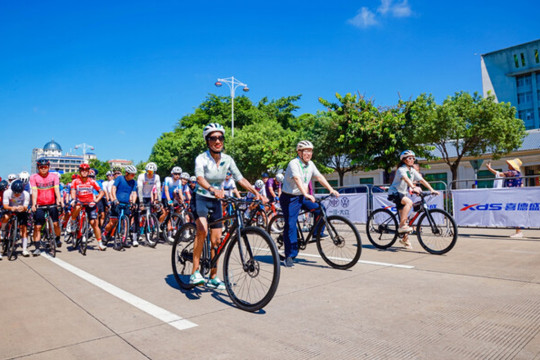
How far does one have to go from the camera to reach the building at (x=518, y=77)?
194ft

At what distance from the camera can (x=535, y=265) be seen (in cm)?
587

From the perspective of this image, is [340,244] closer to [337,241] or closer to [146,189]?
[337,241]

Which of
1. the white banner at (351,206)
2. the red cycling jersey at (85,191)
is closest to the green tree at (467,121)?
the white banner at (351,206)

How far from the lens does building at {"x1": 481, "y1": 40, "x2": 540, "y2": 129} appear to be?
194ft

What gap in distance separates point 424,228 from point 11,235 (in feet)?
26.7

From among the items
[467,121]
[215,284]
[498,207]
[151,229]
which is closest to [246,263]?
[215,284]

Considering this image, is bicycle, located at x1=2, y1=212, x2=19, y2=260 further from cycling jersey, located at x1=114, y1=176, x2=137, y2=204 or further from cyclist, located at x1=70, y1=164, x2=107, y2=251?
cycling jersey, located at x1=114, y1=176, x2=137, y2=204

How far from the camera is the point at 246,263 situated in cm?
403

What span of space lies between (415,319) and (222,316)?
1809 mm

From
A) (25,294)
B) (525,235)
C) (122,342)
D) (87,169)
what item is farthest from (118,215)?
(525,235)

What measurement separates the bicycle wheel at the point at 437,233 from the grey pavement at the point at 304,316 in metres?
0.87

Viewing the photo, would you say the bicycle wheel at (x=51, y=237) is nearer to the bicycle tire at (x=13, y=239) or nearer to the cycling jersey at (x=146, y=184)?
the bicycle tire at (x=13, y=239)

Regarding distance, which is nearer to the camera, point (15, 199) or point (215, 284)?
point (215, 284)

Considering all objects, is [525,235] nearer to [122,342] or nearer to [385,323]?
[385,323]
